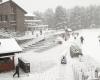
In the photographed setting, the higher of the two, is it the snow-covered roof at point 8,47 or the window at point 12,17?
the window at point 12,17

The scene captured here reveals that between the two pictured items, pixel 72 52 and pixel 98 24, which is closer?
pixel 72 52

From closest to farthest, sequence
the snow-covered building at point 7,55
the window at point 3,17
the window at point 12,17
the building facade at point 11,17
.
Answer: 1. the snow-covered building at point 7,55
2. the building facade at point 11,17
3. the window at point 3,17
4. the window at point 12,17

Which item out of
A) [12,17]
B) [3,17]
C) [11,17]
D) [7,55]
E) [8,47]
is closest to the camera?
[7,55]

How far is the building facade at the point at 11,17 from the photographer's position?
47719 mm

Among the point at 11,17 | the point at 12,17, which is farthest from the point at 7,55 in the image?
the point at 12,17

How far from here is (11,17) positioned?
163 feet

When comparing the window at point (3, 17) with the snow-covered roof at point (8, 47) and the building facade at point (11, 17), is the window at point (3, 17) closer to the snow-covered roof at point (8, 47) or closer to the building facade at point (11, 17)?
the building facade at point (11, 17)

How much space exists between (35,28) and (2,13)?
23.4 meters

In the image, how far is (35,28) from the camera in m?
70.1

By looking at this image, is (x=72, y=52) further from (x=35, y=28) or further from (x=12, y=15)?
(x=35, y=28)

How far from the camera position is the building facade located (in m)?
47.7

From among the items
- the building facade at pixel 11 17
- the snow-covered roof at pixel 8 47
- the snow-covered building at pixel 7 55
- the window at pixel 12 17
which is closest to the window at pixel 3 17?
the building facade at pixel 11 17

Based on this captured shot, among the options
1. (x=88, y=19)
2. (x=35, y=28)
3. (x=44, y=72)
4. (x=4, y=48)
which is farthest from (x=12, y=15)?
(x=88, y=19)

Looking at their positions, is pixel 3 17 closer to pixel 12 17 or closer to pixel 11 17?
pixel 11 17
